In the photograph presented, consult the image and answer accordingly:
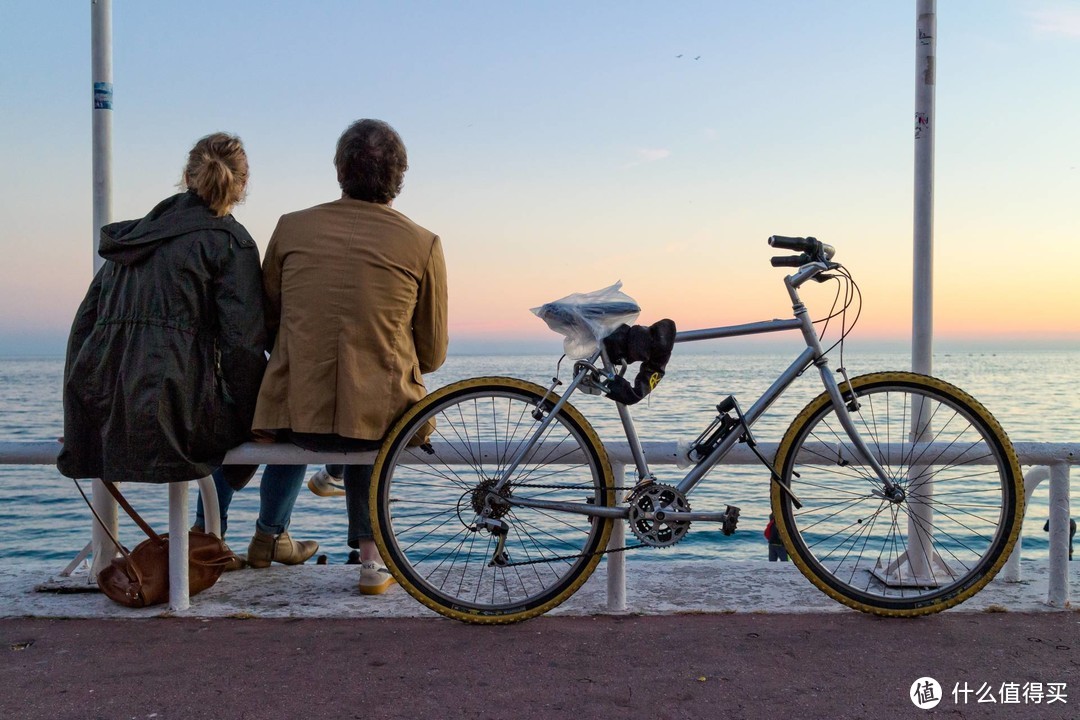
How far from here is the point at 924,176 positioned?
4062 millimetres

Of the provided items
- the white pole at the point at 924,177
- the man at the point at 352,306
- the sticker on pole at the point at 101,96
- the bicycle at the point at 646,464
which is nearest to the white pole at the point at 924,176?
the white pole at the point at 924,177

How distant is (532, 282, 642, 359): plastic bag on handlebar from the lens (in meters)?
3.43

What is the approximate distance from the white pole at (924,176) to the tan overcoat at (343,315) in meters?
2.15

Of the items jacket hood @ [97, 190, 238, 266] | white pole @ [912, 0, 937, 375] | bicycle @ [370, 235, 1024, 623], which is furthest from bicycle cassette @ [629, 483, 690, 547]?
jacket hood @ [97, 190, 238, 266]

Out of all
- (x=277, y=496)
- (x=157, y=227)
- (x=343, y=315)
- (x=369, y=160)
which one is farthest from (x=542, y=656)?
(x=157, y=227)

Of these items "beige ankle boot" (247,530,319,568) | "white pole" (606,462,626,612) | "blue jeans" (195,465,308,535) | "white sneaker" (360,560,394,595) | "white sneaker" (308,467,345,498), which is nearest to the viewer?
"white pole" (606,462,626,612)

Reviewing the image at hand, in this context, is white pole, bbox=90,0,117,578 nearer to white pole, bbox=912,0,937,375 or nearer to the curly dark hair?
the curly dark hair

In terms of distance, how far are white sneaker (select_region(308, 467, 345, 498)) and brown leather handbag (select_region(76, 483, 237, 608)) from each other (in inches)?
20.6

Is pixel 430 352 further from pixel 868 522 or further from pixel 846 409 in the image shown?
pixel 868 522

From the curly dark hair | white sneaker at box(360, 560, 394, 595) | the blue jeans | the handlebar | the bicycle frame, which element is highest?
the curly dark hair

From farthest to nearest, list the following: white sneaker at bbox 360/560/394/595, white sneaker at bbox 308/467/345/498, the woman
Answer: white sneaker at bbox 308/467/345/498, white sneaker at bbox 360/560/394/595, the woman

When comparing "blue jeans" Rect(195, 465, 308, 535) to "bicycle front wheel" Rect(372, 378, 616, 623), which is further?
"blue jeans" Rect(195, 465, 308, 535)

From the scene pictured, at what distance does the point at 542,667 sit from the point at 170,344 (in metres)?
1.76

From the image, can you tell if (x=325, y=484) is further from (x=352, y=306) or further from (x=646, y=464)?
(x=646, y=464)
